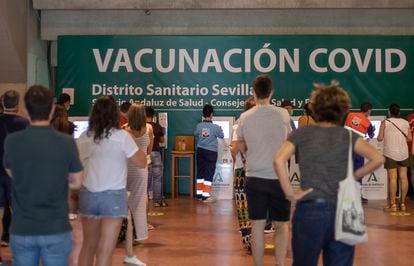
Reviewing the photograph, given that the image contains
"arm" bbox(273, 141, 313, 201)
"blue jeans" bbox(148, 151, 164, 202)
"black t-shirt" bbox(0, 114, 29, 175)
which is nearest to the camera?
"arm" bbox(273, 141, 313, 201)

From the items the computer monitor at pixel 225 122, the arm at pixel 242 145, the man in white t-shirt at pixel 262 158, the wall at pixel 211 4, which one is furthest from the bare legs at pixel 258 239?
the wall at pixel 211 4

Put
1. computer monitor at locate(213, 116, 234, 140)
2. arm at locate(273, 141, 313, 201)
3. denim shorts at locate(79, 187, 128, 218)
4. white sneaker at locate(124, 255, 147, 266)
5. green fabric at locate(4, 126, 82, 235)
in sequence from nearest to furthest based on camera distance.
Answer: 1. green fabric at locate(4, 126, 82, 235)
2. arm at locate(273, 141, 313, 201)
3. denim shorts at locate(79, 187, 128, 218)
4. white sneaker at locate(124, 255, 147, 266)
5. computer monitor at locate(213, 116, 234, 140)

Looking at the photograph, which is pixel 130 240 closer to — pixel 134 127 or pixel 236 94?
pixel 134 127

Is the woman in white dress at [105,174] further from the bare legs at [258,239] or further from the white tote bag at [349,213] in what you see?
the white tote bag at [349,213]

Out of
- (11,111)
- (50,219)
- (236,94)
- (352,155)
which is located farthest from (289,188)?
(236,94)

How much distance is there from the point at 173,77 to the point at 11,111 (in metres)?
6.58

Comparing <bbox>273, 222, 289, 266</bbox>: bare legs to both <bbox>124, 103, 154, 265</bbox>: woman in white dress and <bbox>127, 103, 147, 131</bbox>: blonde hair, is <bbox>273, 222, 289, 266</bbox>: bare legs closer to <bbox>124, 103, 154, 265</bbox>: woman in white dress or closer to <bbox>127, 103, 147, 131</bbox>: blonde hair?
<bbox>124, 103, 154, 265</bbox>: woman in white dress

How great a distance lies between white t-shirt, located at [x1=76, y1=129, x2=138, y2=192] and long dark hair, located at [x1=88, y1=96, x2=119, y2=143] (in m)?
0.04

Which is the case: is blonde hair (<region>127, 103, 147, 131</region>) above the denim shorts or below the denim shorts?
above

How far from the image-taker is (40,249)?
124 inches

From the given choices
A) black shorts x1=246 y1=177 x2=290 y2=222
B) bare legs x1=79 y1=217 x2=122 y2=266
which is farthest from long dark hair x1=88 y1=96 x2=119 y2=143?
black shorts x1=246 y1=177 x2=290 y2=222

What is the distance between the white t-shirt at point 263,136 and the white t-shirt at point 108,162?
966mm

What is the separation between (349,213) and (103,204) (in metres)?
1.55

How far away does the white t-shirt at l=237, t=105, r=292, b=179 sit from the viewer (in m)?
4.63
